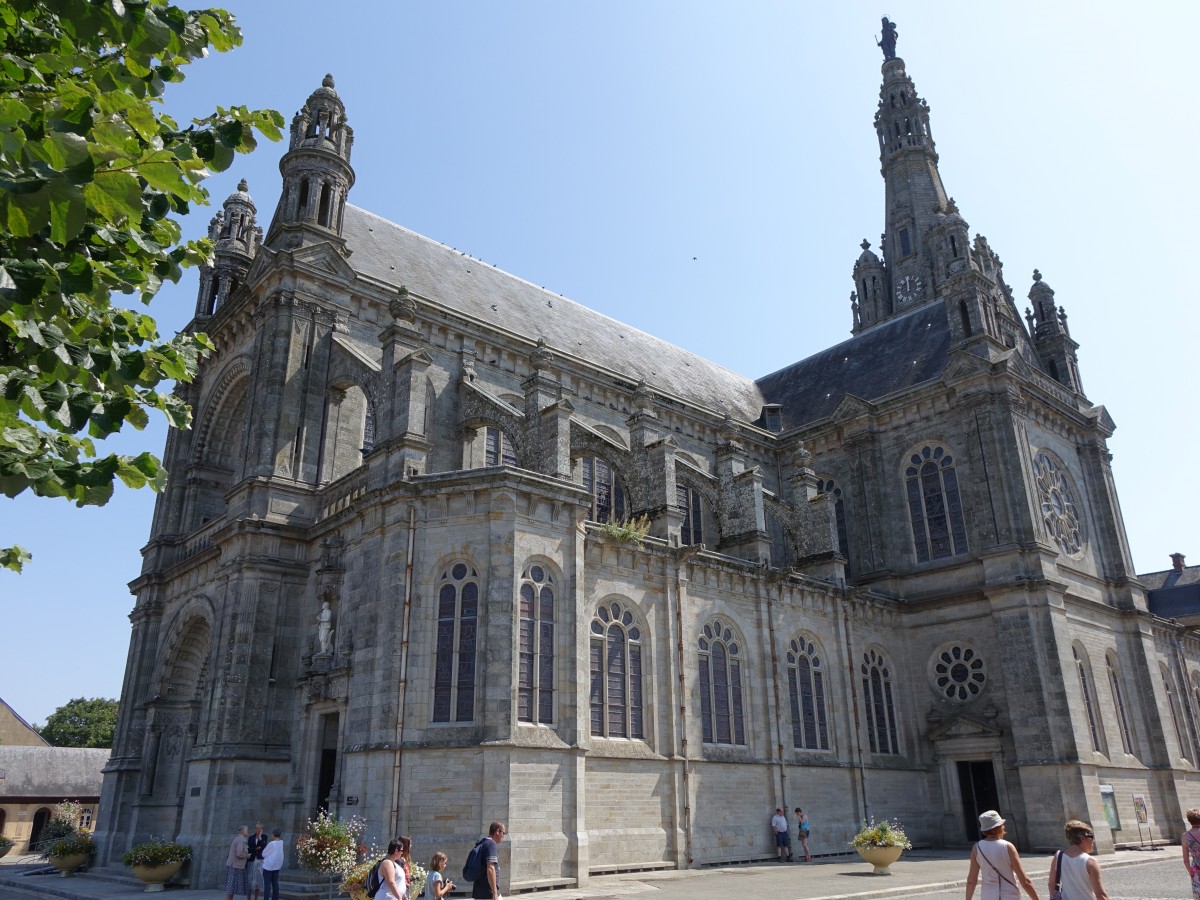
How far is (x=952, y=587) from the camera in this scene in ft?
92.3

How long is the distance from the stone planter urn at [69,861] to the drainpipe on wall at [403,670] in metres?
12.8

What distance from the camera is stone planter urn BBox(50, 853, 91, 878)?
74.3 ft

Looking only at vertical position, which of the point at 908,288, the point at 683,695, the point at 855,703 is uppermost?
the point at 908,288

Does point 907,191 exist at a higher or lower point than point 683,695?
higher

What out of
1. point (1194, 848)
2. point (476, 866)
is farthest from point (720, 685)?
point (1194, 848)

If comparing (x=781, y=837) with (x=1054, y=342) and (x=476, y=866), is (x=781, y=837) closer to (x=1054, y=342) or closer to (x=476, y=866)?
(x=476, y=866)

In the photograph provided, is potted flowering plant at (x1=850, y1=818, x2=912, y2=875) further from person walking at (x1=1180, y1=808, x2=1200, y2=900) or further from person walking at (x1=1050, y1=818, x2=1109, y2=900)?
person walking at (x1=1050, y1=818, x2=1109, y2=900)

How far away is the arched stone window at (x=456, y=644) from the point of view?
54.6ft

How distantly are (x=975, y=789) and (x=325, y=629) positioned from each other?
19.7m

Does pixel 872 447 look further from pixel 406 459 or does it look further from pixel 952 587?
pixel 406 459

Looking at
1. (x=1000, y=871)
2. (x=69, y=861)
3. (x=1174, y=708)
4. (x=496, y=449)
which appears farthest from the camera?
(x=1174, y=708)

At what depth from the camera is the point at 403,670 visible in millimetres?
16766

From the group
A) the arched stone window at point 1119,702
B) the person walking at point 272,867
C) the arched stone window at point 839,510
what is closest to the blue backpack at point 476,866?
the person walking at point 272,867

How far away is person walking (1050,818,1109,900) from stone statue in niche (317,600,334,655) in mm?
15239
